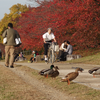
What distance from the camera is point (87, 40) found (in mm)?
18531

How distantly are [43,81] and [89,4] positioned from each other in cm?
1025

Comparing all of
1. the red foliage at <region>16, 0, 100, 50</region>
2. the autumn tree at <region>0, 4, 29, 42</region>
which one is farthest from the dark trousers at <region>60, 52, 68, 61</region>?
the autumn tree at <region>0, 4, 29, 42</region>

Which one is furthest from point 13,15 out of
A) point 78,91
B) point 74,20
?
point 78,91

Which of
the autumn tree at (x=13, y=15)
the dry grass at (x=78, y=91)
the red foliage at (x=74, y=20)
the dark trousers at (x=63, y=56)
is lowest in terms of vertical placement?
the dry grass at (x=78, y=91)

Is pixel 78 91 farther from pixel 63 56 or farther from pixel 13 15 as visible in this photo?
pixel 13 15

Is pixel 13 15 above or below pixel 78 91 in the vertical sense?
above

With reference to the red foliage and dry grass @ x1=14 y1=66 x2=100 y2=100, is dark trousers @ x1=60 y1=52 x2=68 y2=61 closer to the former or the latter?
the red foliage

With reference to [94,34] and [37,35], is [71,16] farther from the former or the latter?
[37,35]

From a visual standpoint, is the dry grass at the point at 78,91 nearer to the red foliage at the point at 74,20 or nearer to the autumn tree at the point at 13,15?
the red foliage at the point at 74,20

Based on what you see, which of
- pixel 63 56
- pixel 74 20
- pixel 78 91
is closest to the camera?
pixel 78 91

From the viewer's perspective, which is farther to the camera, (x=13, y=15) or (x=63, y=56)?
(x=13, y=15)

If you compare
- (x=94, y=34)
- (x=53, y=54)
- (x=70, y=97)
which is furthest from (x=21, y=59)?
(x=70, y=97)

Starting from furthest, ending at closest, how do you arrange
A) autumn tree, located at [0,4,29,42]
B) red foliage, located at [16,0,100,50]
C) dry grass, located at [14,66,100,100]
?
1. autumn tree, located at [0,4,29,42]
2. red foliage, located at [16,0,100,50]
3. dry grass, located at [14,66,100,100]

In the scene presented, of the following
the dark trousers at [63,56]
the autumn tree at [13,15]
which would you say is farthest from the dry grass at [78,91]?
the autumn tree at [13,15]
